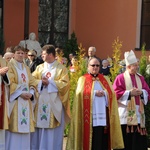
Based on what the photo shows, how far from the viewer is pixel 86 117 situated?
9.98 m

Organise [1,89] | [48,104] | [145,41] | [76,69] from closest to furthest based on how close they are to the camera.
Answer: [1,89] < [48,104] < [76,69] < [145,41]

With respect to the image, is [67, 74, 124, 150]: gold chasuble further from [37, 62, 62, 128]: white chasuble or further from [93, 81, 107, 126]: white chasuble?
[37, 62, 62, 128]: white chasuble

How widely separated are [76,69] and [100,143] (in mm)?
2639

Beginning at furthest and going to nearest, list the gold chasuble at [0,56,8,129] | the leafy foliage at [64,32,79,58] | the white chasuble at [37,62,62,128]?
the leafy foliage at [64,32,79,58] → the white chasuble at [37,62,62,128] → the gold chasuble at [0,56,8,129]

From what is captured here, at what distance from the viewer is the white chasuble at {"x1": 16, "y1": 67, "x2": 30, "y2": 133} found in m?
10.0

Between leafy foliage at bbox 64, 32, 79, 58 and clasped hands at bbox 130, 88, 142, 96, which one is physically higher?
leafy foliage at bbox 64, 32, 79, 58

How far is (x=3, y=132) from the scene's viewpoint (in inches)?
387

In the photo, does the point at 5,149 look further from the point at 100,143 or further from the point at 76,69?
the point at 76,69

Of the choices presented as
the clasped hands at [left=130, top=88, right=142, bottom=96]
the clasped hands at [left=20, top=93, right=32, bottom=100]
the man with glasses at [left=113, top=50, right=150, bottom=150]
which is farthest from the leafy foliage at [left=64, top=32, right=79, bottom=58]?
the clasped hands at [left=20, top=93, right=32, bottom=100]

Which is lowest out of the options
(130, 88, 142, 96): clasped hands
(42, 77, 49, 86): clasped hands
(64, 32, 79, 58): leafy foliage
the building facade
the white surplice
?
the white surplice

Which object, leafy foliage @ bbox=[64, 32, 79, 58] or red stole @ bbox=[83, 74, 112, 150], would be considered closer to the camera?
red stole @ bbox=[83, 74, 112, 150]

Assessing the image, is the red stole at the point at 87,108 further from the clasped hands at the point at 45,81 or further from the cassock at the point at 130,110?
the clasped hands at the point at 45,81

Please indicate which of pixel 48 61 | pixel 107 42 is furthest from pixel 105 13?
pixel 48 61

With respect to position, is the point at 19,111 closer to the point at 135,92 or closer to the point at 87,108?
the point at 87,108
